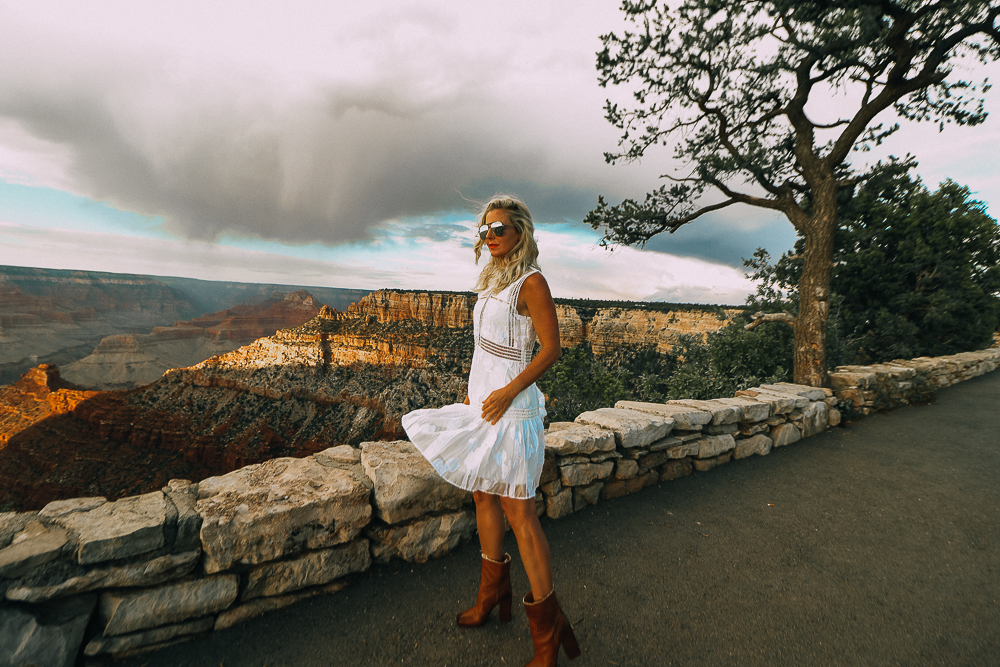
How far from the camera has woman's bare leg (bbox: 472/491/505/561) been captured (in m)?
1.89

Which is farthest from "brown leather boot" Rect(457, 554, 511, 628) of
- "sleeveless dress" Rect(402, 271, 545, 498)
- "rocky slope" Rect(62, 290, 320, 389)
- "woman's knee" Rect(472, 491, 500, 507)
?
"rocky slope" Rect(62, 290, 320, 389)

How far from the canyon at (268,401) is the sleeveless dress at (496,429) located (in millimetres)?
38623

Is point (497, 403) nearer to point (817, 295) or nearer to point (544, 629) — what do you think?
point (544, 629)

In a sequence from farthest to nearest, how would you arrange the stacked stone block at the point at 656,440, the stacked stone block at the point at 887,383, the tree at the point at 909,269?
the tree at the point at 909,269, the stacked stone block at the point at 887,383, the stacked stone block at the point at 656,440

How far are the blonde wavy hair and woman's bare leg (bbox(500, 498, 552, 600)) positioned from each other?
3.11 ft

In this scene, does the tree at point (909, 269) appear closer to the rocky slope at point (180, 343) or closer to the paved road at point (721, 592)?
the paved road at point (721, 592)

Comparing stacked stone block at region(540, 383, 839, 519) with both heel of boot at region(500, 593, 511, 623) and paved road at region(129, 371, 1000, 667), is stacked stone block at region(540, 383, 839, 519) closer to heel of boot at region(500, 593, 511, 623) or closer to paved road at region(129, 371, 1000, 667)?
paved road at region(129, 371, 1000, 667)

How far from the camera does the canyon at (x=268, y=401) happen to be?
41250 mm

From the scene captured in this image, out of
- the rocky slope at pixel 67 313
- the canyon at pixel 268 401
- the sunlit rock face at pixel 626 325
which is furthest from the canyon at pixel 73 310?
the sunlit rock face at pixel 626 325

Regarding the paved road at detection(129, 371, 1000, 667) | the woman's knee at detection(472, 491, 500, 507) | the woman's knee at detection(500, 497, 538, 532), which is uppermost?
the woman's knee at detection(500, 497, 538, 532)

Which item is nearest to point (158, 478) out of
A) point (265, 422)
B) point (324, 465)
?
point (265, 422)

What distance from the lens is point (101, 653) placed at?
5.27 ft

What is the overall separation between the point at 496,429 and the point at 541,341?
44cm

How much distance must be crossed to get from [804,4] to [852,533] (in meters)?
7.14
